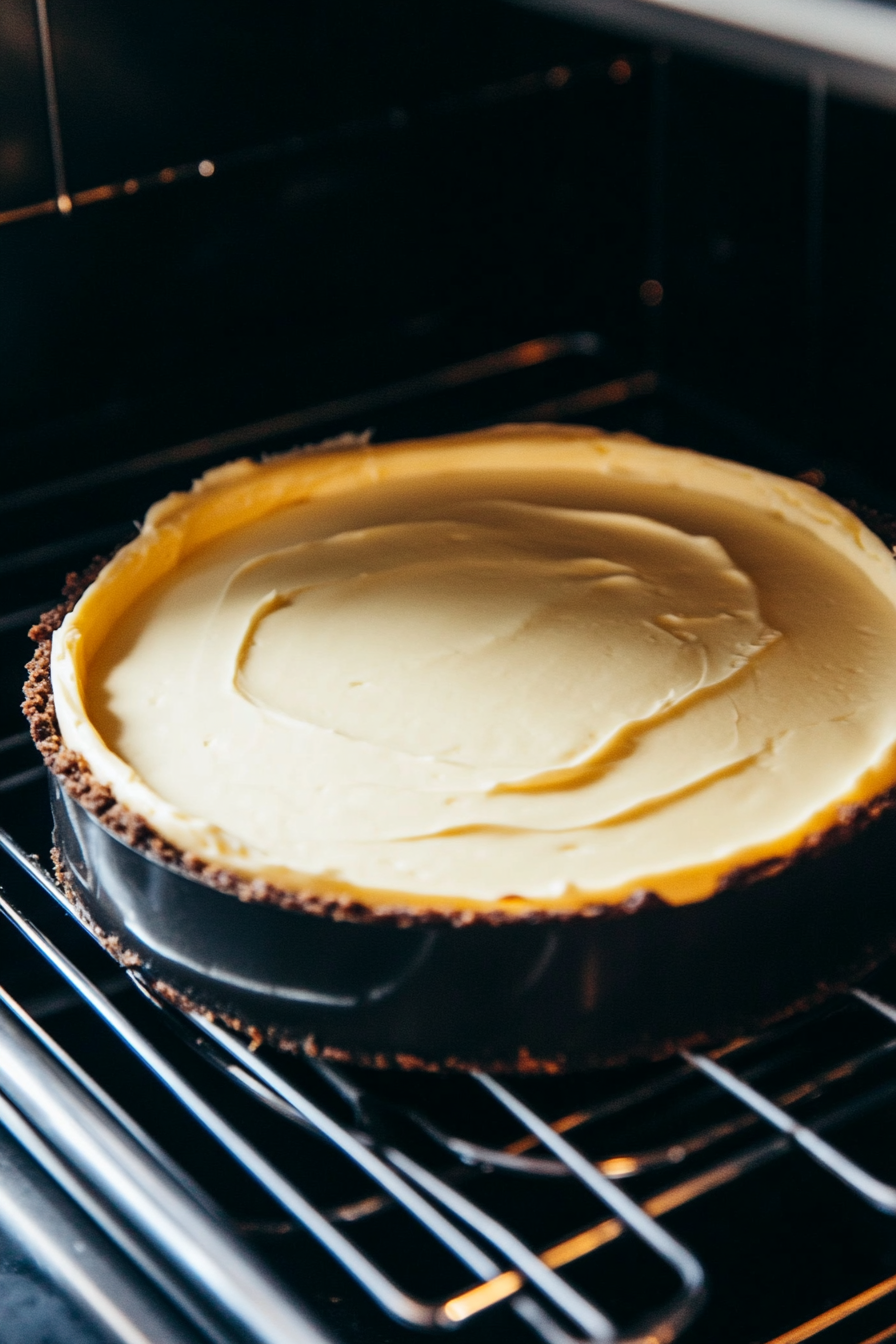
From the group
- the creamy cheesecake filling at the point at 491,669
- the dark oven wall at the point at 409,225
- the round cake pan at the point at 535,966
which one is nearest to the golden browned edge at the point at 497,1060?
the round cake pan at the point at 535,966

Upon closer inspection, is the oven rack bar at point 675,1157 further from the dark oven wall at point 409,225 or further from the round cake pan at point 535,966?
the dark oven wall at point 409,225

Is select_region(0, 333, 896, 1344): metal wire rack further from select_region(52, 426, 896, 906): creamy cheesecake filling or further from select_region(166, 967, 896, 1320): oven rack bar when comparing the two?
select_region(52, 426, 896, 906): creamy cheesecake filling

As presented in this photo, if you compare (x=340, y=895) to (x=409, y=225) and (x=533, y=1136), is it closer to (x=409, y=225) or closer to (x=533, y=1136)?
(x=533, y=1136)

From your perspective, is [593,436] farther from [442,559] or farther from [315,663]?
[315,663]

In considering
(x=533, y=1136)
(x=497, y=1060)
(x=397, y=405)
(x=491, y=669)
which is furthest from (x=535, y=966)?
(x=397, y=405)

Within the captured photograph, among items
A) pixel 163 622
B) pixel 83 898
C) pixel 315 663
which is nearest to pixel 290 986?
pixel 83 898

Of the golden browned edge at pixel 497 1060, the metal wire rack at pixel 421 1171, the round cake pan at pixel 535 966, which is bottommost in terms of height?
the metal wire rack at pixel 421 1171
